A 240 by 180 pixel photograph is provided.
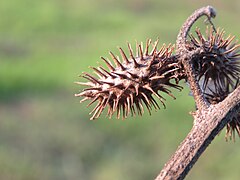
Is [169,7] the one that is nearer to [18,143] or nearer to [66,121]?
[66,121]

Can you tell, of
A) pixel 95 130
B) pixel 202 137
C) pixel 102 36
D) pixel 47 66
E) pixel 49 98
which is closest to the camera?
pixel 202 137

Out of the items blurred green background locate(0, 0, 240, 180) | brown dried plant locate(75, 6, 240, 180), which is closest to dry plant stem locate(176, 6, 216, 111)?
A: brown dried plant locate(75, 6, 240, 180)

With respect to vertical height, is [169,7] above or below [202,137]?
above

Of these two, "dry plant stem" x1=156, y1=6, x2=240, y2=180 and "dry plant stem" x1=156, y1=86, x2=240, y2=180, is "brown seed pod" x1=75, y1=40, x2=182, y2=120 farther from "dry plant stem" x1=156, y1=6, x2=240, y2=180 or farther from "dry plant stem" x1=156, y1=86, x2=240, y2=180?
"dry plant stem" x1=156, y1=86, x2=240, y2=180

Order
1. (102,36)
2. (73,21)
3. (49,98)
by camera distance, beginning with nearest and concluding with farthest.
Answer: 1. (49,98)
2. (102,36)
3. (73,21)

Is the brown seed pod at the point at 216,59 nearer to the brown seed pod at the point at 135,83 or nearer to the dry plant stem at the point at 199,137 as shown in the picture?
the brown seed pod at the point at 135,83

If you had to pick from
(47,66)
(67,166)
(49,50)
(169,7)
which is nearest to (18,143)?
(67,166)

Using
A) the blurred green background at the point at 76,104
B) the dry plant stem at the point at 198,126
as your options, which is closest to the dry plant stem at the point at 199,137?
the dry plant stem at the point at 198,126

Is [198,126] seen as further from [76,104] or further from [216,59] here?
[76,104]

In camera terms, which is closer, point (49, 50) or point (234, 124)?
point (234, 124)
